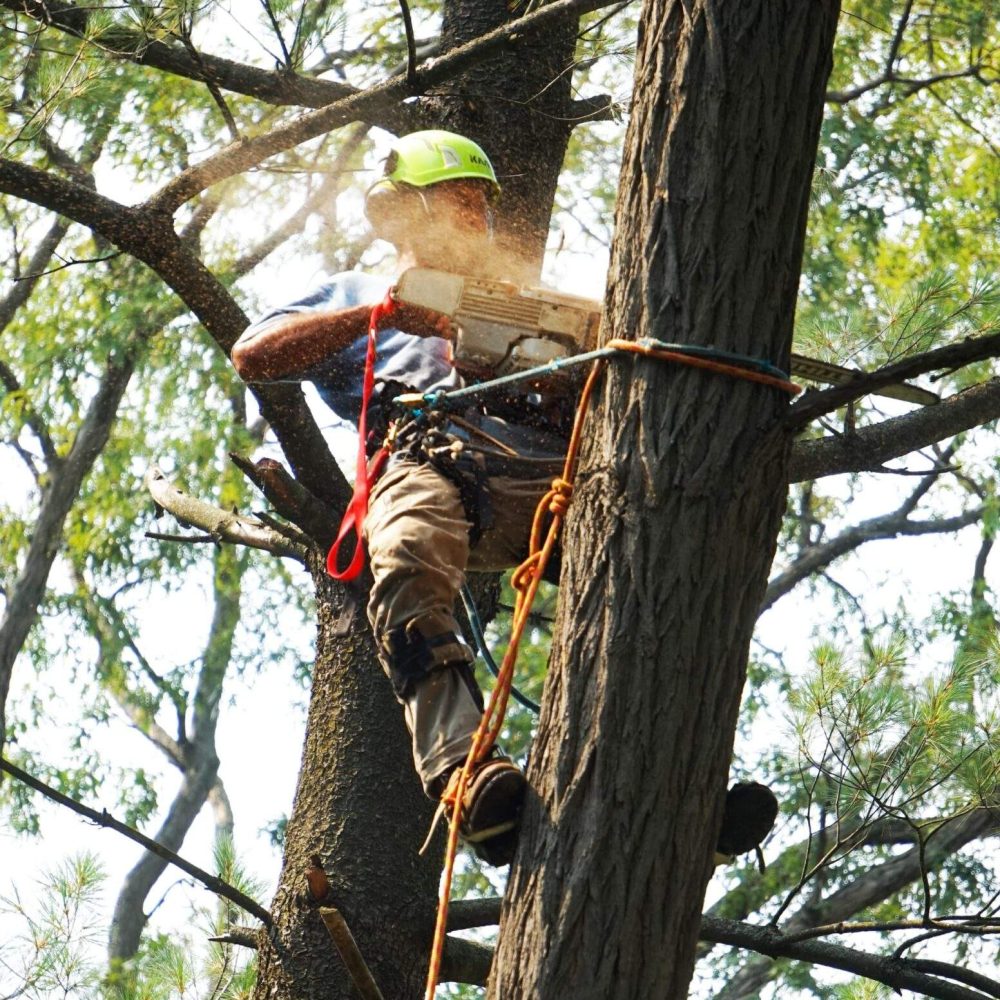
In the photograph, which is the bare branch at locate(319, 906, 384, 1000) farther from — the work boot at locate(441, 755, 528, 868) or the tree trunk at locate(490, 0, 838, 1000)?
the tree trunk at locate(490, 0, 838, 1000)

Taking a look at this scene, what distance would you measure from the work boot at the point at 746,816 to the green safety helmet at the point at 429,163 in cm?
157

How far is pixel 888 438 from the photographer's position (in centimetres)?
361

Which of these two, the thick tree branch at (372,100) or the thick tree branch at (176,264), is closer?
the thick tree branch at (176,264)

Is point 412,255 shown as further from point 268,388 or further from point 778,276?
point 778,276

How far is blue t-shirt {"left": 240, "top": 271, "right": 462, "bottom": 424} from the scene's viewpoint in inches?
123

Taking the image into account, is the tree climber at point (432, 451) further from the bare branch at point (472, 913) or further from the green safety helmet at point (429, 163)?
the bare branch at point (472, 913)

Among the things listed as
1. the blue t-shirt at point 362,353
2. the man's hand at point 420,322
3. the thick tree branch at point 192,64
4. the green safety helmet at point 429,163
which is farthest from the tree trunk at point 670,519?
the thick tree branch at point 192,64

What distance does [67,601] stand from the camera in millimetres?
11766

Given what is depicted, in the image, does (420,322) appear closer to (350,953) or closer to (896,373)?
(896,373)

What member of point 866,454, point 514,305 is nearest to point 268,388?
point 514,305

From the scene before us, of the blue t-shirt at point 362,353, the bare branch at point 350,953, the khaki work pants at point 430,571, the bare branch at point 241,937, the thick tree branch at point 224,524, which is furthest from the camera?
the thick tree branch at point 224,524

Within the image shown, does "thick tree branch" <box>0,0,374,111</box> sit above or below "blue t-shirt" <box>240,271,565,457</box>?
above

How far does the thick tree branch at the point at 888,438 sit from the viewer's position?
3.57m

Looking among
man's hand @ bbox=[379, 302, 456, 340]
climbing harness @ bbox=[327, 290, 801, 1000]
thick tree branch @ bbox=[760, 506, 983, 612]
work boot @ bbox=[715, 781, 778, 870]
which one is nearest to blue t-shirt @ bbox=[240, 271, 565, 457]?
man's hand @ bbox=[379, 302, 456, 340]
